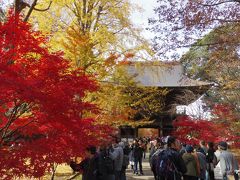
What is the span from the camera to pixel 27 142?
18.9 feet

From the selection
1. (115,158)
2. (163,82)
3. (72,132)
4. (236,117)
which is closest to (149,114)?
(163,82)

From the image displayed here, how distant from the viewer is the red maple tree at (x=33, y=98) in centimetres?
504

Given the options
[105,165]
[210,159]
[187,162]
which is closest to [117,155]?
[105,165]

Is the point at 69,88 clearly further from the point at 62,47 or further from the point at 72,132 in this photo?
the point at 62,47

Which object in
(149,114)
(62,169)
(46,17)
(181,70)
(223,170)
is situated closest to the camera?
(223,170)

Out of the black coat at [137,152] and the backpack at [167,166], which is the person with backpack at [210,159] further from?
the backpack at [167,166]

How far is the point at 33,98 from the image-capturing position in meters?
5.05

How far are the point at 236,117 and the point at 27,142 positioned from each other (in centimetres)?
2345

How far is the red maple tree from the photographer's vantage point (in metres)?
5.04

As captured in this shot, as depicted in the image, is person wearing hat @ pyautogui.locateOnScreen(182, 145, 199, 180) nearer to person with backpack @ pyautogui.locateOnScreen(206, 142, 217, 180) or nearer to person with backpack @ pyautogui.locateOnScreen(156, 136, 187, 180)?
person with backpack @ pyautogui.locateOnScreen(156, 136, 187, 180)

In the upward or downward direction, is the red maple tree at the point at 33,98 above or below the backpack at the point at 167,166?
above

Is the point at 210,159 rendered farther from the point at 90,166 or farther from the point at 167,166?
the point at 90,166

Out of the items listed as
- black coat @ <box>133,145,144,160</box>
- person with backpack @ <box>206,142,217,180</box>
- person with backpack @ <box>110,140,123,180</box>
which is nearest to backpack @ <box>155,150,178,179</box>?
person with backpack @ <box>110,140,123,180</box>

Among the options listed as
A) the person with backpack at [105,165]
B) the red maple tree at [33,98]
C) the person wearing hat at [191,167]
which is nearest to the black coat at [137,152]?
the person with backpack at [105,165]
